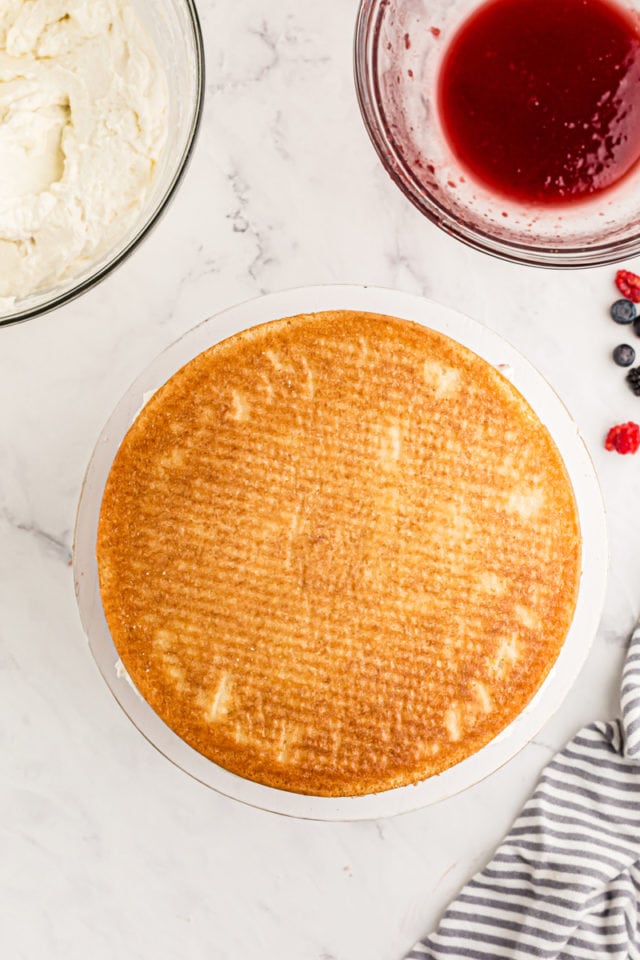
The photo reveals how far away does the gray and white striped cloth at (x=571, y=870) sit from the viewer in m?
1.72

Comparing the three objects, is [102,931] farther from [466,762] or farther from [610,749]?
[610,749]

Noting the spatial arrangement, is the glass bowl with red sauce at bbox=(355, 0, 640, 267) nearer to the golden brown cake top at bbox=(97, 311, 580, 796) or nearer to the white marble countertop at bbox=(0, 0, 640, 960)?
the white marble countertop at bbox=(0, 0, 640, 960)

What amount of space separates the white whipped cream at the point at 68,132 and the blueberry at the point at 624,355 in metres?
0.89

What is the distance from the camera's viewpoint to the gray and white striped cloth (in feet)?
5.63

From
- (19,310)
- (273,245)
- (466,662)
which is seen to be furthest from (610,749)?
(19,310)

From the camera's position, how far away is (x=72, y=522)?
68.2 inches

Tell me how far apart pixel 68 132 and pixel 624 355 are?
3.40 ft

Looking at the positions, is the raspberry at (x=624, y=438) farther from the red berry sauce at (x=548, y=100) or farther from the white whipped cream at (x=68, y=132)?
the white whipped cream at (x=68, y=132)

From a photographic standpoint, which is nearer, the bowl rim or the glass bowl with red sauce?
the glass bowl with red sauce

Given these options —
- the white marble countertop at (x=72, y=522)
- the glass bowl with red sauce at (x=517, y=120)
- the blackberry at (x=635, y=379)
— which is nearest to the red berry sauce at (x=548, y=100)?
the glass bowl with red sauce at (x=517, y=120)

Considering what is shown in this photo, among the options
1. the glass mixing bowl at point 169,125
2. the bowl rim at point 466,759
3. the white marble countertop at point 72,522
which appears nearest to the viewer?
the glass mixing bowl at point 169,125

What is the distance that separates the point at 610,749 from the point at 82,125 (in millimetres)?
1414

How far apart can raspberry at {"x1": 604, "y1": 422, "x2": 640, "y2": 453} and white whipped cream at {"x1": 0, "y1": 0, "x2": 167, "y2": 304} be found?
3.06 feet

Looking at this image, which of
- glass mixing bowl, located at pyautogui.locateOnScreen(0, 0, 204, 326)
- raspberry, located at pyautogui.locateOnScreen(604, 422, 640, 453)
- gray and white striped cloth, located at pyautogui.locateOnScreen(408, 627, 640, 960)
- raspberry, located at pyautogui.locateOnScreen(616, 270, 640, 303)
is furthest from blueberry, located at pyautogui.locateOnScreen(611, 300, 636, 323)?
glass mixing bowl, located at pyautogui.locateOnScreen(0, 0, 204, 326)
